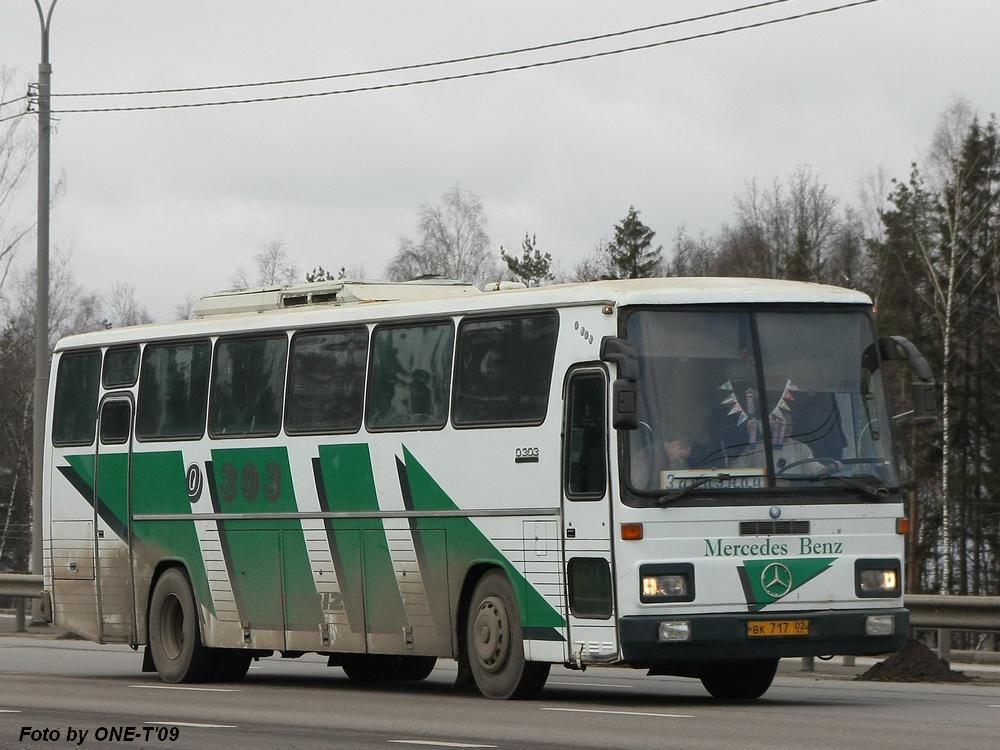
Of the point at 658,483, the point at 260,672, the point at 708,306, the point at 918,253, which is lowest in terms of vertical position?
the point at 260,672

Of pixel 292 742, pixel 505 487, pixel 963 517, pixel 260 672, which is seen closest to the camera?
pixel 292 742

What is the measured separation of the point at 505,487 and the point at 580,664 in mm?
1556

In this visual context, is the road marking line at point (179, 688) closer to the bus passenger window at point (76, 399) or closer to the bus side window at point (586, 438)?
the bus passenger window at point (76, 399)

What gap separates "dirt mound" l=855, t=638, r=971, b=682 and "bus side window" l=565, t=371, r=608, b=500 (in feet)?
18.7

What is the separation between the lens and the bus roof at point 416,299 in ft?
48.9

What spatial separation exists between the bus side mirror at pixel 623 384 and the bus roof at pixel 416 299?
0.42 meters

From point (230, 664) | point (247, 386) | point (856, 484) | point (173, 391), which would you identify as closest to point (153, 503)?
point (173, 391)

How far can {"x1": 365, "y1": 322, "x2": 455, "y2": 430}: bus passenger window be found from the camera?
1644cm

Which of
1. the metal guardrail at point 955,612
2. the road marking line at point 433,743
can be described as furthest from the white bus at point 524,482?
the metal guardrail at point 955,612

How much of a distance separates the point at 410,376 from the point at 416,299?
2.85ft

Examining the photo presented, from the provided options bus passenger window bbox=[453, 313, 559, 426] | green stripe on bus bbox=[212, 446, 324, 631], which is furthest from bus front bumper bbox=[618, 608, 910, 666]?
green stripe on bus bbox=[212, 446, 324, 631]

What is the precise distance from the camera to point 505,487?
15.6 meters

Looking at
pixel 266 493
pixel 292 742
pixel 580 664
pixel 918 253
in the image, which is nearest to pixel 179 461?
pixel 266 493

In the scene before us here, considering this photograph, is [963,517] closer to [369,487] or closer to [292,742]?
[369,487]
